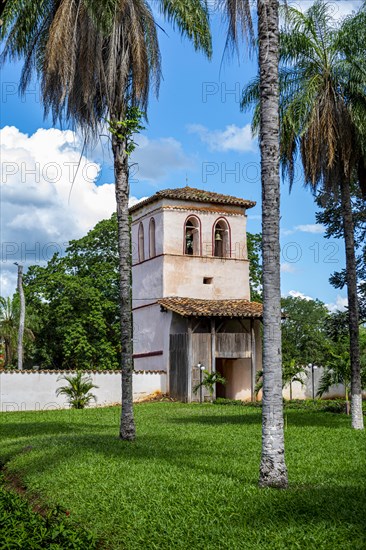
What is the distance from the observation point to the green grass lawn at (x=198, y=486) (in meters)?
6.78

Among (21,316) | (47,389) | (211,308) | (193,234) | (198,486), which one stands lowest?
(198,486)

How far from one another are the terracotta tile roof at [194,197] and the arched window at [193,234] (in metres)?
1.00

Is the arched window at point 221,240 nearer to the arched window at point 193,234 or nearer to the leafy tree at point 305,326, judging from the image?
the arched window at point 193,234

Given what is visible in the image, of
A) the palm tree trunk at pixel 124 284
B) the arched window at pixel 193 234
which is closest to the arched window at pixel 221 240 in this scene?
the arched window at pixel 193 234

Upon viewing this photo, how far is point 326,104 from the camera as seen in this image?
17766 mm

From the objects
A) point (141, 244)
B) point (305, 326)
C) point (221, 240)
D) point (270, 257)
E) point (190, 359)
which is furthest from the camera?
point (305, 326)

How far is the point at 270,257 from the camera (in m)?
9.38

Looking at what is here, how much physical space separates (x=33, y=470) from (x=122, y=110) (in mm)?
8112

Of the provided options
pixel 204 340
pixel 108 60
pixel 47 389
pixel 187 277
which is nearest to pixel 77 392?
pixel 47 389

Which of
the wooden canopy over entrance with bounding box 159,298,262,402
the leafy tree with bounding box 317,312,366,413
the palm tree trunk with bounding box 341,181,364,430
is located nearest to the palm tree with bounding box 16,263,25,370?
the wooden canopy over entrance with bounding box 159,298,262,402

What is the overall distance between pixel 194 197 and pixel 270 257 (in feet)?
77.3

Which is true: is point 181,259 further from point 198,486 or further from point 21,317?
point 198,486

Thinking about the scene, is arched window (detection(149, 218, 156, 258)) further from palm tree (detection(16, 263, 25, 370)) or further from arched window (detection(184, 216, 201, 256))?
palm tree (detection(16, 263, 25, 370))

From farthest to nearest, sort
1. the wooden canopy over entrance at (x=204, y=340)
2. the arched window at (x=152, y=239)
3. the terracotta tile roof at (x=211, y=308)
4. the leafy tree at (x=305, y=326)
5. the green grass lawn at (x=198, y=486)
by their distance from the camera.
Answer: the leafy tree at (x=305, y=326) < the arched window at (x=152, y=239) < the wooden canopy over entrance at (x=204, y=340) < the terracotta tile roof at (x=211, y=308) < the green grass lawn at (x=198, y=486)
